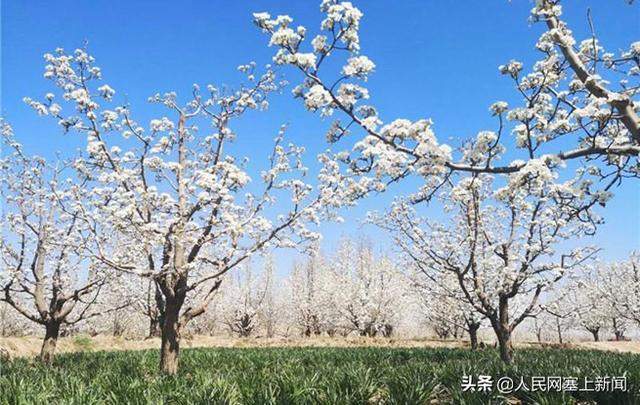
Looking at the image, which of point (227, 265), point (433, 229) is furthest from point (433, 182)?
point (433, 229)

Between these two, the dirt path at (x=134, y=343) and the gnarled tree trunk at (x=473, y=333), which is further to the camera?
the gnarled tree trunk at (x=473, y=333)

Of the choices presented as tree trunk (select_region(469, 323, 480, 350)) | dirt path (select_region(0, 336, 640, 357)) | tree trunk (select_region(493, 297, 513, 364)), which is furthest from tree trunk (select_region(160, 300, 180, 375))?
tree trunk (select_region(469, 323, 480, 350))

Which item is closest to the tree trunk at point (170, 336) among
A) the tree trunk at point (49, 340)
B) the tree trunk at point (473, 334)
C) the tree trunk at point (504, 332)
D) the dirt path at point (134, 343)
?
the tree trunk at point (49, 340)

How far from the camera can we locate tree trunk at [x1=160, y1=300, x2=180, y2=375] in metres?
10.8

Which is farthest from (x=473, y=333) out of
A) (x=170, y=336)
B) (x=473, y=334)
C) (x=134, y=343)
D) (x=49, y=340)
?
(x=49, y=340)

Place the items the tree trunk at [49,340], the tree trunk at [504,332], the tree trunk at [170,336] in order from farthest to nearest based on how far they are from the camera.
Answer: the tree trunk at [49,340] < the tree trunk at [504,332] < the tree trunk at [170,336]

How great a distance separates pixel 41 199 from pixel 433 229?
12938 millimetres

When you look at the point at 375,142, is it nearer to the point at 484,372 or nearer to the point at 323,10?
the point at 323,10

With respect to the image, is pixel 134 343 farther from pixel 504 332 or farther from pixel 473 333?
pixel 504 332

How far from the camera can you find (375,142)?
5.51 m

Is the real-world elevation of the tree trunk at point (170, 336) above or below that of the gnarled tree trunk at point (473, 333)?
above

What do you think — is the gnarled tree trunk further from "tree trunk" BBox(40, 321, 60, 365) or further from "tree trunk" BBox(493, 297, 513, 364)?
"tree trunk" BBox(40, 321, 60, 365)

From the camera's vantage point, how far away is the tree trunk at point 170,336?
10812 mm

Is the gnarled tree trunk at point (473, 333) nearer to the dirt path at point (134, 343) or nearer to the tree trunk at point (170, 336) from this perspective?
the dirt path at point (134, 343)
